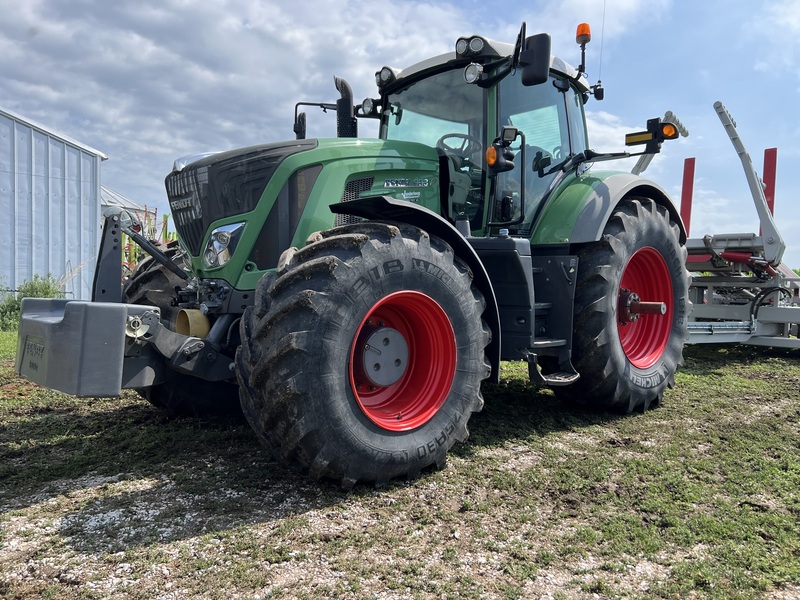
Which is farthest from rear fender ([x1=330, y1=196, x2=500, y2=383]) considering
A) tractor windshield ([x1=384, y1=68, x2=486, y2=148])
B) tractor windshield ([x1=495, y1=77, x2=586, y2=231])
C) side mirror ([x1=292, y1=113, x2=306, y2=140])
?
side mirror ([x1=292, y1=113, x2=306, y2=140])

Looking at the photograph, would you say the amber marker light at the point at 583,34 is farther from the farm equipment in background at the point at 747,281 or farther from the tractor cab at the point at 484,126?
the farm equipment in background at the point at 747,281

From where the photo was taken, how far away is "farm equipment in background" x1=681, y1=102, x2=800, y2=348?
762 centimetres

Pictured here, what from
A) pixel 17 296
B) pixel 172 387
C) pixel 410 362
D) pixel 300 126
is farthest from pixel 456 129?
pixel 17 296

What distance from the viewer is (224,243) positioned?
356cm

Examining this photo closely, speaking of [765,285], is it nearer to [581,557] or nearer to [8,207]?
[581,557]

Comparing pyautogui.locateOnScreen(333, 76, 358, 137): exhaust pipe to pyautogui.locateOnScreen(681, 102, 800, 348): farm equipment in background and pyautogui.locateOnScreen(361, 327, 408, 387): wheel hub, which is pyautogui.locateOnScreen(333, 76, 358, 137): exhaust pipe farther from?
pyautogui.locateOnScreen(681, 102, 800, 348): farm equipment in background

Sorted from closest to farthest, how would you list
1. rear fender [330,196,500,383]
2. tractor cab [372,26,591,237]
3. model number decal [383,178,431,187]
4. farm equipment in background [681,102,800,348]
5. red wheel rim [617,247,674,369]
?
rear fender [330,196,500,383] → model number decal [383,178,431,187] → tractor cab [372,26,591,237] → red wheel rim [617,247,674,369] → farm equipment in background [681,102,800,348]

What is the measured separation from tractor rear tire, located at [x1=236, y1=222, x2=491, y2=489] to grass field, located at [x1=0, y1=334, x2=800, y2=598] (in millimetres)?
228

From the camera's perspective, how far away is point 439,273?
10.9 ft

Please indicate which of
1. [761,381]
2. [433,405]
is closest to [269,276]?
[433,405]

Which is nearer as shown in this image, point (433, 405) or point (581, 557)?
point (581, 557)

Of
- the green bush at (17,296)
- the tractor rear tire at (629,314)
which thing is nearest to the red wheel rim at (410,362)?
the tractor rear tire at (629,314)

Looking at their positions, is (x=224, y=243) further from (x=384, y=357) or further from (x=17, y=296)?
(x=17, y=296)

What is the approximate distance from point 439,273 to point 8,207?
1091 centimetres
